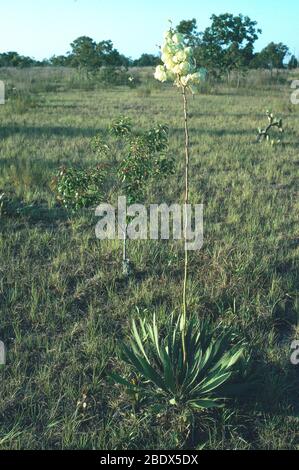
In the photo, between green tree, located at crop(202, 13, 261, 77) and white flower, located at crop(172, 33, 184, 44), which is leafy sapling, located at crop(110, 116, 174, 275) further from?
green tree, located at crop(202, 13, 261, 77)

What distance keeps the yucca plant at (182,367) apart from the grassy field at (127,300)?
0.14 metres

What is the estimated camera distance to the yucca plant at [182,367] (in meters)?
3.22

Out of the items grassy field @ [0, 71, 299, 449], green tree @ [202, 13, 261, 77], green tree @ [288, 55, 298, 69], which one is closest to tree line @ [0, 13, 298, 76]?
green tree @ [202, 13, 261, 77]

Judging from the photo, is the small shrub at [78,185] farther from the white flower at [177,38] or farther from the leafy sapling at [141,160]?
the white flower at [177,38]

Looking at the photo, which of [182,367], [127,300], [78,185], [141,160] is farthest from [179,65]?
[127,300]

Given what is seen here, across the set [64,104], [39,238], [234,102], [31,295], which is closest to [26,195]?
[39,238]

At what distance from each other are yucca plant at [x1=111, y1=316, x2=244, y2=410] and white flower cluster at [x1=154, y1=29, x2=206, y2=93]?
1.61 m

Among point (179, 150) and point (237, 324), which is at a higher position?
point (179, 150)

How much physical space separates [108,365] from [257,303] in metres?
1.41

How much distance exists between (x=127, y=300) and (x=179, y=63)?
219 cm

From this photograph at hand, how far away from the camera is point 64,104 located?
641 inches

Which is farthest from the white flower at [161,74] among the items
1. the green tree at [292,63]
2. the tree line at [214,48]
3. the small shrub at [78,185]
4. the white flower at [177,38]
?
the green tree at [292,63]

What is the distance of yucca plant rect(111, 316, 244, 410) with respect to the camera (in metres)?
3.22
